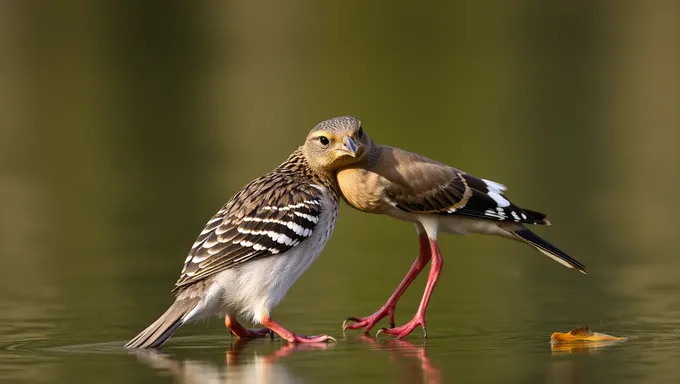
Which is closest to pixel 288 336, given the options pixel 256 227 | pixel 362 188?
pixel 256 227

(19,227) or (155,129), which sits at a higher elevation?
(155,129)

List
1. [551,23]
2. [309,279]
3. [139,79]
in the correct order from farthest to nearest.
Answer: [551,23], [139,79], [309,279]

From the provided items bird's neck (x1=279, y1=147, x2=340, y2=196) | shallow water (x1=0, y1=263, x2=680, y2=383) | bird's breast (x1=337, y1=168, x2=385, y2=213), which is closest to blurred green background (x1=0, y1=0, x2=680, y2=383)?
shallow water (x1=0, y1=263, x2=680, y2=383)

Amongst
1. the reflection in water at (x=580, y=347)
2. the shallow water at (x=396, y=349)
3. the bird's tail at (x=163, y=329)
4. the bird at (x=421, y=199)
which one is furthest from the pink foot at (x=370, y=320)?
the reflection in water at (x=580, y=347)

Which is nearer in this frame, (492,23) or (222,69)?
(222,69)

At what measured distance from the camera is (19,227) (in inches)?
751

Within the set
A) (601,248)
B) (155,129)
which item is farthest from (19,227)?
(155,129)

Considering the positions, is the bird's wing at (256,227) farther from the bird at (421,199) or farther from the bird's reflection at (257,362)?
the bird's reflection at (257,362)

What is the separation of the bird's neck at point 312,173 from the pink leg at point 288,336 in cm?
141

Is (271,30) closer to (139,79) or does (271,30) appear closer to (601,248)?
(139,79)

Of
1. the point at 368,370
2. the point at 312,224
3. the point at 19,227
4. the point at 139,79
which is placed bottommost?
the point at 368,370

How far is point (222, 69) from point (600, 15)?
22.4 meters

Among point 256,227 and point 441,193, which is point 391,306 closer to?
point 441,193

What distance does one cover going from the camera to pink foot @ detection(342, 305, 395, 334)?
39.2ft
